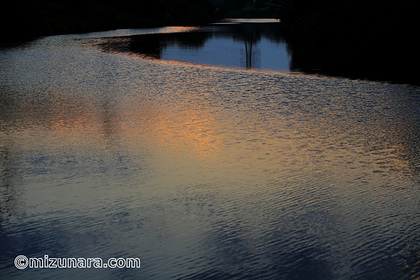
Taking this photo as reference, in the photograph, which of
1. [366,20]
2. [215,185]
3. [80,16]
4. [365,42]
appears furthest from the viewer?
[80,16]

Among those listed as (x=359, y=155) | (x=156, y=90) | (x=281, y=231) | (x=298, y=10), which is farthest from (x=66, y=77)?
(x=298, y=10)

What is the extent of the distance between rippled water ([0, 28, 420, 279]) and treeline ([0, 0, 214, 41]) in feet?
141

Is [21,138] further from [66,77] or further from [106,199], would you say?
[66,77]

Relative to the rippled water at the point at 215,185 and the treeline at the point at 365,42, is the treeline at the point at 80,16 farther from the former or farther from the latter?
the rippled water at the point at 215,185

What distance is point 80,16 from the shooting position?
79.6 meters

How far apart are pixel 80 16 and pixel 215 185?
76432 millimetres

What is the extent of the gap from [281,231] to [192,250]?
4.21 feet

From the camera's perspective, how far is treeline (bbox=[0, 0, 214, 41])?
2207 inches

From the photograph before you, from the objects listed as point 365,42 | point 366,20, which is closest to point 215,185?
point 365,42

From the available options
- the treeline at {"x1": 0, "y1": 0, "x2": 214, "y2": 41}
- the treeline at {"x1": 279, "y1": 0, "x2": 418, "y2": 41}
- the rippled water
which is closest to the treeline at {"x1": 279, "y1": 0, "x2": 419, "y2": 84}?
the treeline at {"x1": 279, "y1": 0, "x2": 418, "y2": 41}

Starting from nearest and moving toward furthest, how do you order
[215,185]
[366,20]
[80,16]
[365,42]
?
[215,185] → [365,42] → [366,20] → [80,16]

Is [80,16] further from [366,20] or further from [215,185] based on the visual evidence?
[215,185]

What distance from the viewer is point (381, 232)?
6.79 metres

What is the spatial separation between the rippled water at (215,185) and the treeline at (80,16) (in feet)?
141
